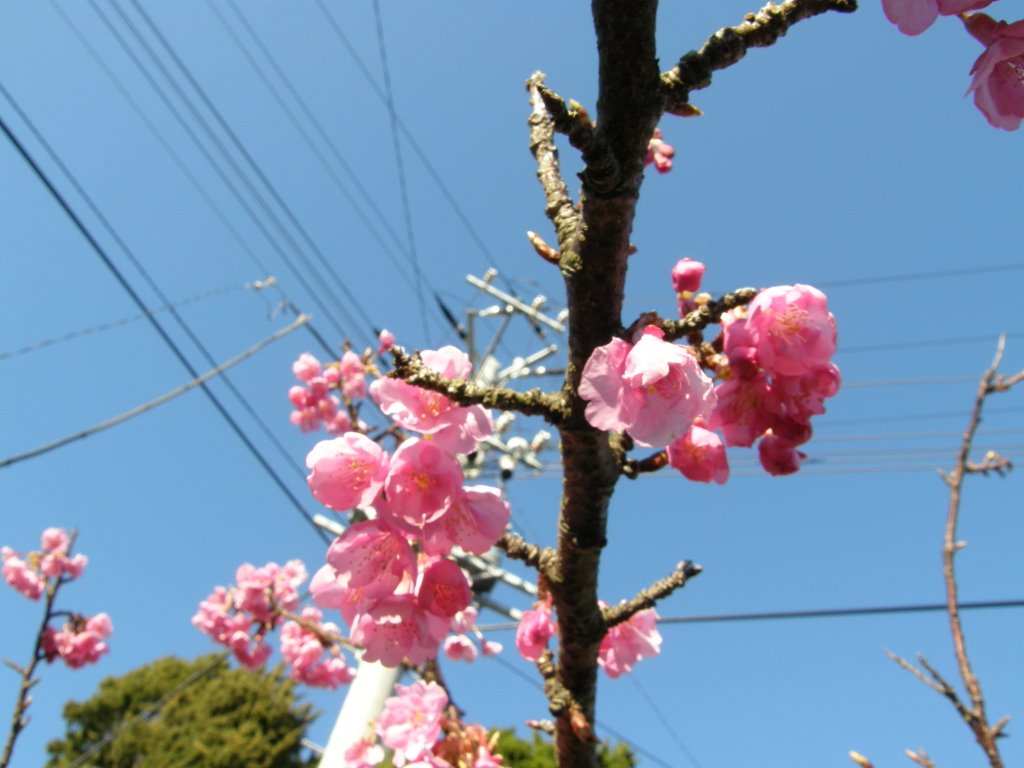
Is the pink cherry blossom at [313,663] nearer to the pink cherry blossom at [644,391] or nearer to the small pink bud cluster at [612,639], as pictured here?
the small pink bud cluster at [612,639]

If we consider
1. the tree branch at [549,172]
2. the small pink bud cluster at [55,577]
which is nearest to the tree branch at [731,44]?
the tree branch at [549,172]

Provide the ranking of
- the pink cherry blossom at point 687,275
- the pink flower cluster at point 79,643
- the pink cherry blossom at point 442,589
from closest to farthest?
the pink cherry blossom at point 442,589
the pink cherry blossom at point 687,275
the pink flower cluster at point 79,643

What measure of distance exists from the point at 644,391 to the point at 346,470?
625 mm

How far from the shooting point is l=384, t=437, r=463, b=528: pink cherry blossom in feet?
4.05

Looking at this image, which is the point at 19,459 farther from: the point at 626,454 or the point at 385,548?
the point at 626,454

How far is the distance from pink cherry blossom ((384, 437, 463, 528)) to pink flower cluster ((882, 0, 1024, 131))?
948 millimetres

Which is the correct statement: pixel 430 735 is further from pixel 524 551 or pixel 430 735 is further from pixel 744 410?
pixel 744 410

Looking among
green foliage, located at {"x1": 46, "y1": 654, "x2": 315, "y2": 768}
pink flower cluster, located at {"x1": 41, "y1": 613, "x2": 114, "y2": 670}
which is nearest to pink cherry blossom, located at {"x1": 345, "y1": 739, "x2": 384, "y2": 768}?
pink flower cluster, located at {"x1": 41, "y1": 613, "x2": 114, "y2": 670}

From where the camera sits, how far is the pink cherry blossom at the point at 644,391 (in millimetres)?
1025

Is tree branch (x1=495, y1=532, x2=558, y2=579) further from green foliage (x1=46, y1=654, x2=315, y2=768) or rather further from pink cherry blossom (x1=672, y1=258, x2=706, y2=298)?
green foliage (x1=46, y1=654, x2=315, y2=768)

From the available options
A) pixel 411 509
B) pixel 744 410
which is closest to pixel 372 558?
pixel 411 509

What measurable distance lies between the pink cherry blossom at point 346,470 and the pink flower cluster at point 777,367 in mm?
631

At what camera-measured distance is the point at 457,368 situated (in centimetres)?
142

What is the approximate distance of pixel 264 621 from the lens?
412 cm
